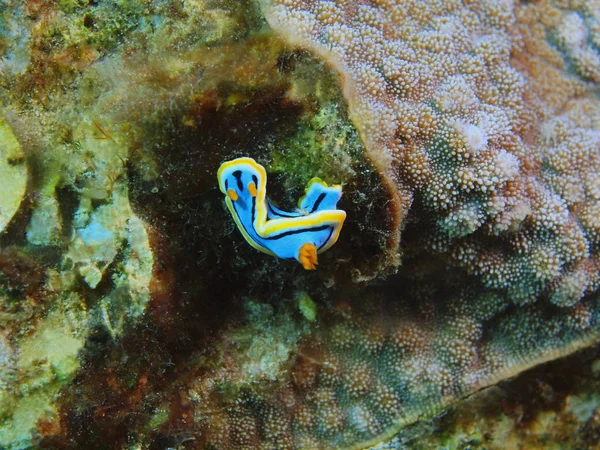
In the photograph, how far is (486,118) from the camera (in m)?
3.90

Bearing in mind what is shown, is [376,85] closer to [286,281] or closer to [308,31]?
[308,31]

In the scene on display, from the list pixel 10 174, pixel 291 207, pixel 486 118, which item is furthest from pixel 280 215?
A: pixel 486 118

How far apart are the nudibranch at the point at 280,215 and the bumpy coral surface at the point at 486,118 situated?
0.53 metres

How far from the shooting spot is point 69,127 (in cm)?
333

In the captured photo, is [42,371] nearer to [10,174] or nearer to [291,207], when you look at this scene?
[10,174]

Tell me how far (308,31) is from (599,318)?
13.4 ft

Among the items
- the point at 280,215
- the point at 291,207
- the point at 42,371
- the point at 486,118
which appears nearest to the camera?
the point at 42,371

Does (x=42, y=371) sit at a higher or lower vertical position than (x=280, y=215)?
lower

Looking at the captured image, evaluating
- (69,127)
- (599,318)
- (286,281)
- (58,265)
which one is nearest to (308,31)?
(69,127)

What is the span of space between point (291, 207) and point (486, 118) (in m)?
1.90

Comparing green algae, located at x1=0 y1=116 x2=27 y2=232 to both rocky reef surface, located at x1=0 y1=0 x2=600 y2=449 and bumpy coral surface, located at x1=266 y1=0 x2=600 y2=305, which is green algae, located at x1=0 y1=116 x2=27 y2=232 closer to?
rocky reef surface, located at x1=0 y1=0 x2=600 y2=449

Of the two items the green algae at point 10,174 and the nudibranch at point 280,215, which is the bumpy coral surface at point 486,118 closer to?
the nudibranch at point 280,215

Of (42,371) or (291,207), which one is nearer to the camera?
(42,371)

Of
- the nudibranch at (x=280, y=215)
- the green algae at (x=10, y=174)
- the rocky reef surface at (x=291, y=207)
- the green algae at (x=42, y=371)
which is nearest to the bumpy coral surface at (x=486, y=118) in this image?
Result: the rocky reef surface at (x=291, y=207)
